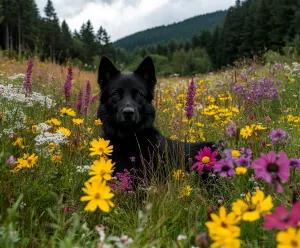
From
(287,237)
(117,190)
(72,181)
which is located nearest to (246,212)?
(287,237)

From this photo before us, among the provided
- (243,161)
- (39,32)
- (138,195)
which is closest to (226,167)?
(243,161)

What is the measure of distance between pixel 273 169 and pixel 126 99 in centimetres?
275

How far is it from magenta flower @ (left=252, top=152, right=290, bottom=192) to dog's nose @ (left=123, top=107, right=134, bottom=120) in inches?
95.9

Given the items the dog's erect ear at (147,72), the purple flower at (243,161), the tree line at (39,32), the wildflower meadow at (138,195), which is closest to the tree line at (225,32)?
the tree line at (39,32)

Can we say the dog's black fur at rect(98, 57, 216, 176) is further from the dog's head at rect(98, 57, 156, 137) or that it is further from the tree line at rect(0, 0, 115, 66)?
the tree line at rect(0, 0, 115, 66)

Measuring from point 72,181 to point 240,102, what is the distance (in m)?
3.07

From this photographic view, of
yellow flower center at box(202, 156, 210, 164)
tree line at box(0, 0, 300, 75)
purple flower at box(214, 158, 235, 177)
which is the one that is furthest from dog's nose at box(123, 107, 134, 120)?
tree line at box(0, 0, 300, 75)

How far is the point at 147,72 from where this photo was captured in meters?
4.08

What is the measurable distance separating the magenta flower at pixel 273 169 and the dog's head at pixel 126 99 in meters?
2.45

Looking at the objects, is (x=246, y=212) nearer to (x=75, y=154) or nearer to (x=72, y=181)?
(x=72, y=181)

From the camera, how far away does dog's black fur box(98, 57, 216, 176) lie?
11.1 ft

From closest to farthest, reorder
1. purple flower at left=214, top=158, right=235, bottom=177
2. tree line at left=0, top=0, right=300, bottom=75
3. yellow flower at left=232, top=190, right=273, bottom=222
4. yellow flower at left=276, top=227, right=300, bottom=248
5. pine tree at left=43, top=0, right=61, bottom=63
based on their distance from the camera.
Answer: yellow flower at left=276, top=227, right=300, bottom=248 → yellow flower at left=232, top=190, right=273, bottom=222 → purple flower at left=214, top=158, right=235, bottom=177 → tree line at left=0, top=0, right=300, bottom=75 → pine tree at left=43, top=0, right=61, bottom=63

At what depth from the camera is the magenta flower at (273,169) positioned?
107cm

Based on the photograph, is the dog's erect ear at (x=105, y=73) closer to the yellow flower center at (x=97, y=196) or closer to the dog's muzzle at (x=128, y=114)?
the dog's muzzle at (x=128, y=114)
